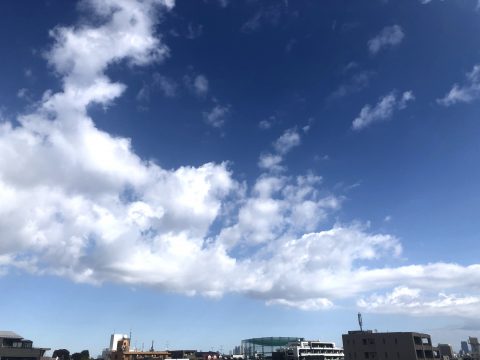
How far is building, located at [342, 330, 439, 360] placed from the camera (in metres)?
117

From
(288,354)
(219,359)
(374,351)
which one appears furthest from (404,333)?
(219,359)

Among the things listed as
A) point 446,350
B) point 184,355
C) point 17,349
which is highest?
point 17,349

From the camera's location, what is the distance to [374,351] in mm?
123750

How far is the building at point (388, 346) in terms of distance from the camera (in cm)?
11681

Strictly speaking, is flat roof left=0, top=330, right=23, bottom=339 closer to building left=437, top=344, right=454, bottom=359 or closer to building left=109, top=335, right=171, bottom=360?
building left=109, top=335, right=171, bottom=360

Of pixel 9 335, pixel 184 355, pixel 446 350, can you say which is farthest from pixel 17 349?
pixel 446 350

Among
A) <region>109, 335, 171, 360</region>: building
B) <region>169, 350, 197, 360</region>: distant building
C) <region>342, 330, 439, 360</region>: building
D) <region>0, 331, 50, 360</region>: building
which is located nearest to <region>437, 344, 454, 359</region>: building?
<region>342, 330, 439, 360</region>: building

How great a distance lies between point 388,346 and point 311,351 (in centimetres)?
7174

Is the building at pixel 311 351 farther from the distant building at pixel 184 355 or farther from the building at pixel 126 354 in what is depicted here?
the building at pixel 126 354

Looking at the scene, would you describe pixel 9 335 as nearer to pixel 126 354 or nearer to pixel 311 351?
pixel 126 354

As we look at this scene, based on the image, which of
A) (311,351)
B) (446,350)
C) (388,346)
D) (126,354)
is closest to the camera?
(388,346)

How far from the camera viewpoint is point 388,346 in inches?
4737

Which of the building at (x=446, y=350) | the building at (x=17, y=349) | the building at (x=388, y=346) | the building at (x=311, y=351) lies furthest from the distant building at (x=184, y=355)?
the building at (x=446, y=350)

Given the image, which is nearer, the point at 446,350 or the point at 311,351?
the point at 446,350
